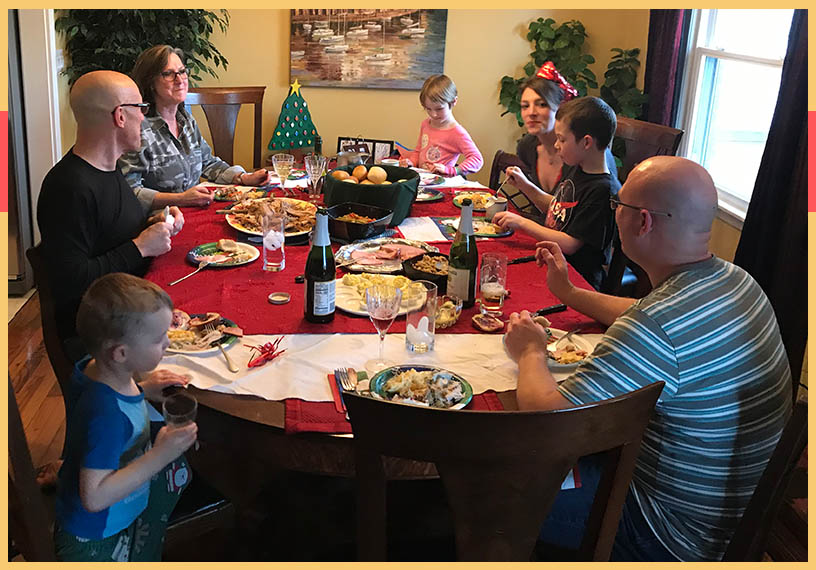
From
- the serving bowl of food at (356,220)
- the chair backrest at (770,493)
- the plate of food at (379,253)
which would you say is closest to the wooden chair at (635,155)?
the plate of food at (379,253)

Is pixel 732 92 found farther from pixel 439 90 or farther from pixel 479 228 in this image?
pixel 479 228

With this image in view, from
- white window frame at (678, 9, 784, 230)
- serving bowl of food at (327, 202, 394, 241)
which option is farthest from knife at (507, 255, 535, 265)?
white window frame at (678, 9, 784, 230)

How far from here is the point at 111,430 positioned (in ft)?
4.12

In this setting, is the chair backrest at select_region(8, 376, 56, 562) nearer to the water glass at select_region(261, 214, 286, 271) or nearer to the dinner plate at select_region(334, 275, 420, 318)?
the dinner plate at select_region(334, 275, 420, 318)

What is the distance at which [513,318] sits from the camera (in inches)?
63.8

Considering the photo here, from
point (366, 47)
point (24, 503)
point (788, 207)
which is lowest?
point (24, 503)

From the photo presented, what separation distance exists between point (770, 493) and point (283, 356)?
0.94 m

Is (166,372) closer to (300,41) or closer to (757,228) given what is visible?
(757,228)

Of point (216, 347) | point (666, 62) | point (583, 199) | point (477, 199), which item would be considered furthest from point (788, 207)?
point (216, 347)

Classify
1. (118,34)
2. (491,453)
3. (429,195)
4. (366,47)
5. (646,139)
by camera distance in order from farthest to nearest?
(366,47)
(118,34)
(646,139)
(429,195)
(491,453)

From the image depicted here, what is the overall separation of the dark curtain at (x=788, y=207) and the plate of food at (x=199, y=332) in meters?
2.11

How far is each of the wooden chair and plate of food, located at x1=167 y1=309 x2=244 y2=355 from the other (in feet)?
4.59

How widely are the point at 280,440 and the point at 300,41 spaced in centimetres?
389

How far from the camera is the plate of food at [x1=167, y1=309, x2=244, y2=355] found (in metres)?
1.56
